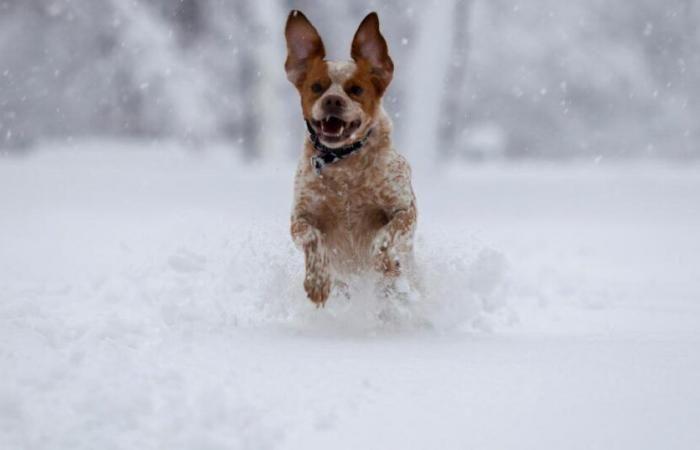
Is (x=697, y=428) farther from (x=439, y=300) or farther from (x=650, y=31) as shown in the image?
(x=650, y=31)

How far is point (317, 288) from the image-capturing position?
14.2ft

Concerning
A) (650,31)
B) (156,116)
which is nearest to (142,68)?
(156,116)

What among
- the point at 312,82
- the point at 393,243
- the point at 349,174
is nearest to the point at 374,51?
the point at 312,82

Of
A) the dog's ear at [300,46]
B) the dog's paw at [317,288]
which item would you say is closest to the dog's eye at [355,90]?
the dog's ear at [300,46]

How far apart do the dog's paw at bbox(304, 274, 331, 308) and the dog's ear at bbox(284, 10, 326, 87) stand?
103 cm

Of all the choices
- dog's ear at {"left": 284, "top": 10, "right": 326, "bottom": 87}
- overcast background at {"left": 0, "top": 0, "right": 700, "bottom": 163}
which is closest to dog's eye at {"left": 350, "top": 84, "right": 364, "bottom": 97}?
dog's ear at {"left": 284, "top": 10, "right": 326, "bottom": 87}

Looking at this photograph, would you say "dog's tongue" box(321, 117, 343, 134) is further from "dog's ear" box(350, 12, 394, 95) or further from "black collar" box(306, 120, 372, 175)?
"dog's ear" box(350, 12, 394, 95)

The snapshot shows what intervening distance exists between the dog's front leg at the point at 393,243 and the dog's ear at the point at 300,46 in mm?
880

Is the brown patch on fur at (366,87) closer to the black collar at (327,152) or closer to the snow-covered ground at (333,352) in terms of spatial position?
the black collar at (327,152)

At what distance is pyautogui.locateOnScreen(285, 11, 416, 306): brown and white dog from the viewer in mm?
4383

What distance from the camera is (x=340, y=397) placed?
3021 mm

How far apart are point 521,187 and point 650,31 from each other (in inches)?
445

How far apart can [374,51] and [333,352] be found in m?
1.64

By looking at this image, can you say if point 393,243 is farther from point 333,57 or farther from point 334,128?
point 333,57
